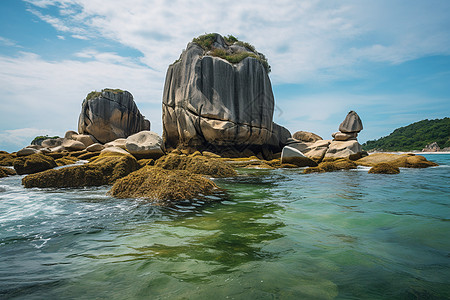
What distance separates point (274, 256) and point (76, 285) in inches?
67.4

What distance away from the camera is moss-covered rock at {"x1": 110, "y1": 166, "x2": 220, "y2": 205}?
5293 millimetres

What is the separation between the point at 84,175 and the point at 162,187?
138 inches

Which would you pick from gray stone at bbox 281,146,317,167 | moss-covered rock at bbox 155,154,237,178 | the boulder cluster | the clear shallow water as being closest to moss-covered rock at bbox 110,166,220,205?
the clear shallow water

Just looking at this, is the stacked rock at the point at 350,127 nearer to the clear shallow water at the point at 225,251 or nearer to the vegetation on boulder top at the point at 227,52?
the vegetation on boulder top at the point at 227,52

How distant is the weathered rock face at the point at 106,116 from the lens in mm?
35281

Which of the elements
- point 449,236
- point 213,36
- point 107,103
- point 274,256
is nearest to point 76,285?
point 274,256

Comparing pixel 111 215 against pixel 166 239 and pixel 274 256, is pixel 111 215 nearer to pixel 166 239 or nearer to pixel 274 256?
pixel 166 239

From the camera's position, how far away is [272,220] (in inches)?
152

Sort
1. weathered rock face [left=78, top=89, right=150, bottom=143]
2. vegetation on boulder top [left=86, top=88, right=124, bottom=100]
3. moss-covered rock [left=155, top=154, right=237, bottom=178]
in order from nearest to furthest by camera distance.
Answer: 1. moss-covered rock [left=155, top=154, right=237, bottom=178]
2. weathered rock face [left=78, top=89, right=150, bottom=143]
3. vegetation on boulder top [left=86, top=88, right=124, bottom=100]

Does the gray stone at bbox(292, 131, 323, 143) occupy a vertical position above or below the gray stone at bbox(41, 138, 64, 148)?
above

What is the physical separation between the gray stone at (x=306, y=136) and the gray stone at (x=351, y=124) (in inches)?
176

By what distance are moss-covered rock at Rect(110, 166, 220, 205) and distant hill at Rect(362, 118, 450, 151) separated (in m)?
79.4

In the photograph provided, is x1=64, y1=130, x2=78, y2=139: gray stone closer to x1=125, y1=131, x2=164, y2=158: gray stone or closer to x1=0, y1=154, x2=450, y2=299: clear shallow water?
x1=125, y1=131, x2=164, y2=158: gray stone

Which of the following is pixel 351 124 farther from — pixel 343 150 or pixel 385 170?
pixel 385 170
